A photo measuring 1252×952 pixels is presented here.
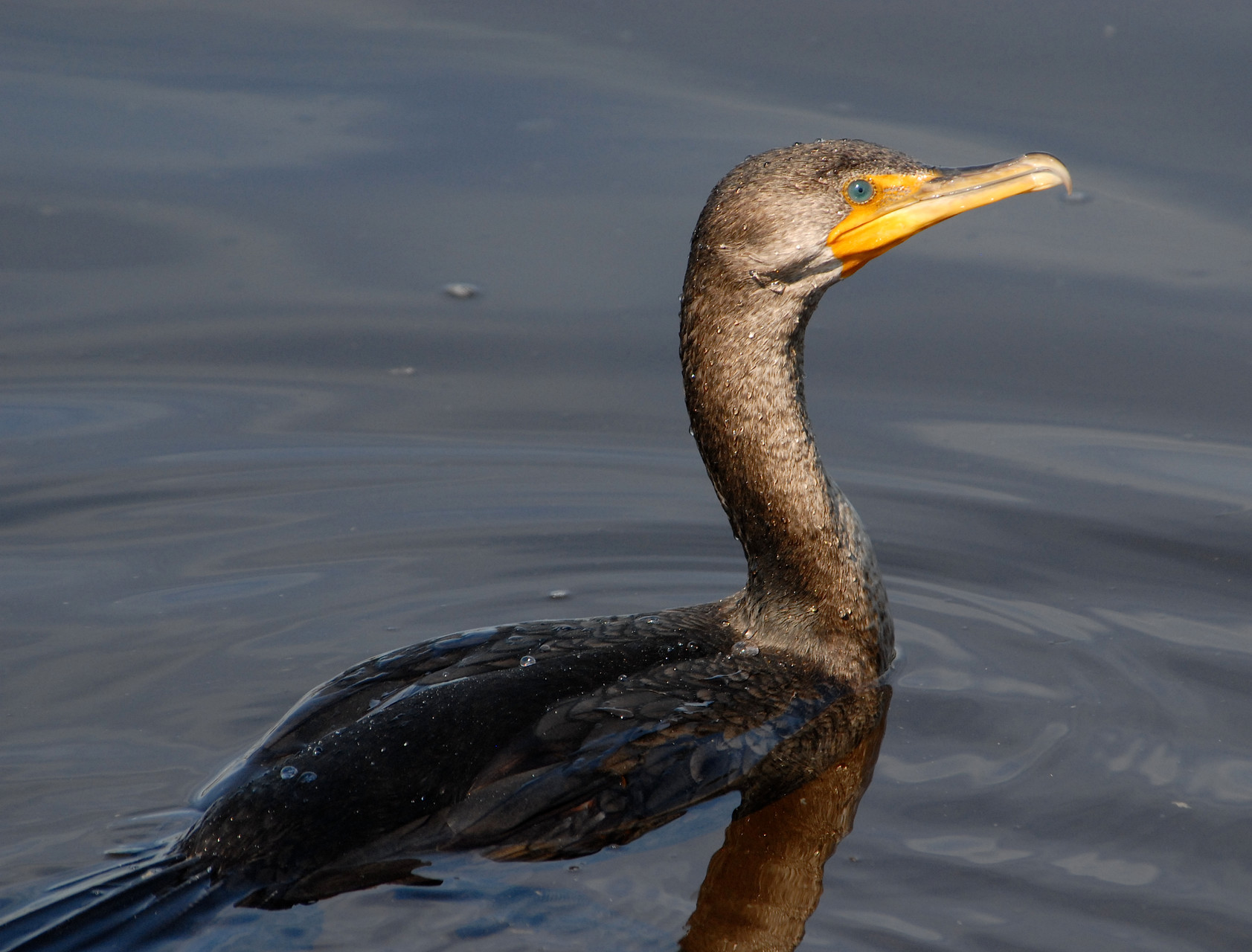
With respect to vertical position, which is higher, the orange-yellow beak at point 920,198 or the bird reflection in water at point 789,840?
the orange-yellow beak at point 920,198

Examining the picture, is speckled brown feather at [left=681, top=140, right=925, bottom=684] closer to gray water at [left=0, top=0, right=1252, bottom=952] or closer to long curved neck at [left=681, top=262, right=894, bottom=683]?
long curved neck at [left=681, top=262, right=894, bottom=683]

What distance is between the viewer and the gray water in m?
4.28

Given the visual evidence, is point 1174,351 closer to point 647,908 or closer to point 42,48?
point 647,908

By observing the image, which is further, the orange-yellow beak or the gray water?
the orange-yellow beak

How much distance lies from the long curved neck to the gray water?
1.05 ft

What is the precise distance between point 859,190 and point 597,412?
82.9 inches

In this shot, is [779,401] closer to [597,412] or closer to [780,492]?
[780,492]

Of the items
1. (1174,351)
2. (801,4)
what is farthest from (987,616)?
(801,4)

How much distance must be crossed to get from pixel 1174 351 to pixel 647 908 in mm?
3807

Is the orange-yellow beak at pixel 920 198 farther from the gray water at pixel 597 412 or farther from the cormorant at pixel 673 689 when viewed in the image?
the gray water at pixel 597 412

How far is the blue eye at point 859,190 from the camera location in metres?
4.74

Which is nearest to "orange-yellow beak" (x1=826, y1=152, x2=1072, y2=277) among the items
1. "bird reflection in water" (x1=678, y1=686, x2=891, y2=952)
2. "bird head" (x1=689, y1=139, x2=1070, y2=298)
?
"bird head" (x1=689, y1=139, x2=1070, y2=298)

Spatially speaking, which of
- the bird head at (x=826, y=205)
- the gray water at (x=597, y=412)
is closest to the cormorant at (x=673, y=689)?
the bird head at (x=826, y=205)

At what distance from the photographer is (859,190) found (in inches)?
187
